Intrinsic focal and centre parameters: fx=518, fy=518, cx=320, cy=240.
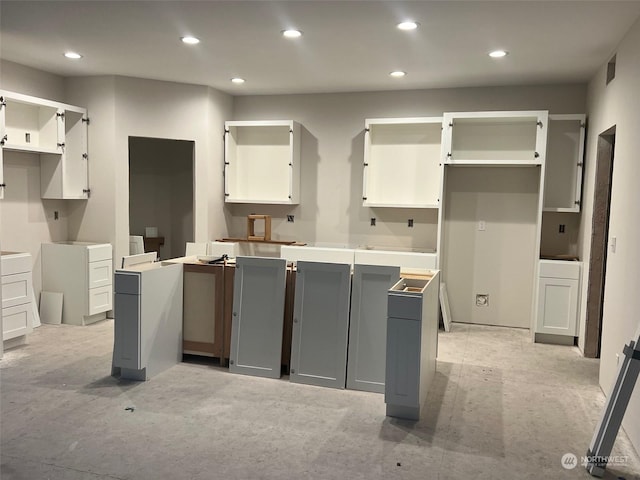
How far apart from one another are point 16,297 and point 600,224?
5141 mm

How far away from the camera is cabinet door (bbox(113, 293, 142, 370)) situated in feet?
12.1

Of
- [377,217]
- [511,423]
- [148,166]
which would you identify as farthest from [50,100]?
[511,423]

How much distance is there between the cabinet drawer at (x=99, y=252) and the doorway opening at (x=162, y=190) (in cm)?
162

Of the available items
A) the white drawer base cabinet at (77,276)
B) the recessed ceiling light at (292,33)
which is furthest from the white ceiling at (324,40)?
the white drawer base cabinet at (77,276)

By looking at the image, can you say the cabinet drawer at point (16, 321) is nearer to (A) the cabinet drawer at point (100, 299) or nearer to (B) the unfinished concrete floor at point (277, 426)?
(B) the unfinished concrete floor at point (277, 426)

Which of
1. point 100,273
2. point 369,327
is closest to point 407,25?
point 369,327

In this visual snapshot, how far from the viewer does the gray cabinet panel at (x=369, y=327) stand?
12.0 feet

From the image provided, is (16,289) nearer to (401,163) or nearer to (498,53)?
(401,163)

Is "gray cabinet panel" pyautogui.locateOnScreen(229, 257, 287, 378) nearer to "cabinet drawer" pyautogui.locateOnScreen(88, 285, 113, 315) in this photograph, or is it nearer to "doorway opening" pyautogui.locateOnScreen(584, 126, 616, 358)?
"cabinet drawer" pyautogui.locateOnScreen(88, 285, 113, 315)

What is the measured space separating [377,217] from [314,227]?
79 cm

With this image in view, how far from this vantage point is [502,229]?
225 inches

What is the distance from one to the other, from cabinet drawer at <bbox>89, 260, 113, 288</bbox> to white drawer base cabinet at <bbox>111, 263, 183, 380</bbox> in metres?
1.58

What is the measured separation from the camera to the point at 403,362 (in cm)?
315

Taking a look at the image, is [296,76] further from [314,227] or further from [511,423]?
[511,423]
